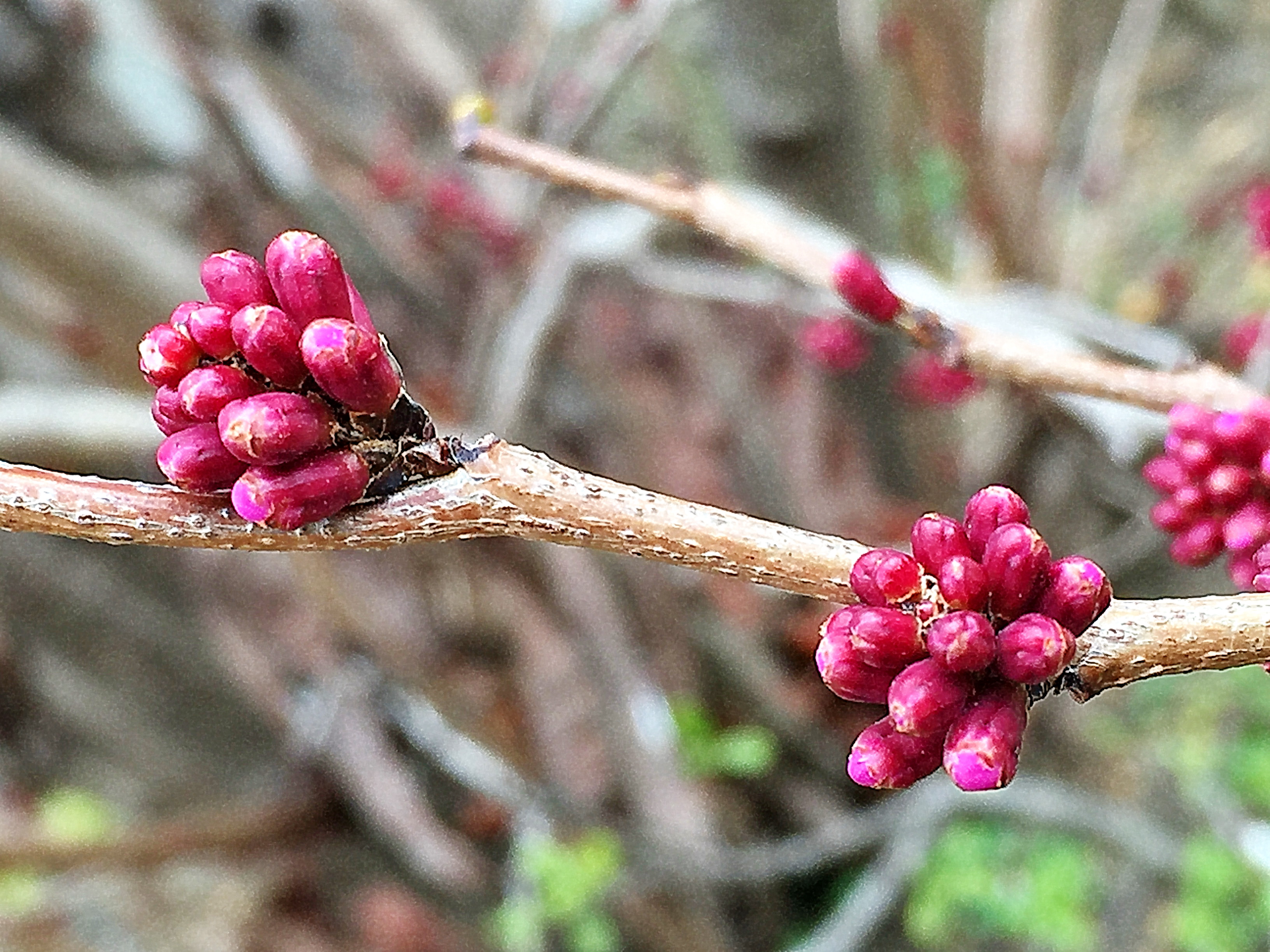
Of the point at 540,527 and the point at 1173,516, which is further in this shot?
the point at 1173,516

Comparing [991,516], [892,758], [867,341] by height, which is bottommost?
[892,758]

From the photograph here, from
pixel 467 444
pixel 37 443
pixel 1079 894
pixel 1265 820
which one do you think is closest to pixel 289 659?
pixel 37 443

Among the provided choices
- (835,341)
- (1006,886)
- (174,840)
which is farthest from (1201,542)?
(174,840)

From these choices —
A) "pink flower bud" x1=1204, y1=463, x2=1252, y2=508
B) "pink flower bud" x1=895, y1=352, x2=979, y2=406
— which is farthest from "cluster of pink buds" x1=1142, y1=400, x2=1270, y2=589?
"pink flower bud" x1=895, y1=352, x2=979, y2=406

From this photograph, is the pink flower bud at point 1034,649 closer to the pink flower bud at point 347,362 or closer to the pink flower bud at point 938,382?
the pink flower bud at point 347,362

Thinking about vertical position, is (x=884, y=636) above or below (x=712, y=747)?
below

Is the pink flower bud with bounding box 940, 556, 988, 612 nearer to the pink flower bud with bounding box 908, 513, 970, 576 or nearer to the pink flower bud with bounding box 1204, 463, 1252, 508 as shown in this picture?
the pink flower bud with bounding box 908, 513, 970, 576

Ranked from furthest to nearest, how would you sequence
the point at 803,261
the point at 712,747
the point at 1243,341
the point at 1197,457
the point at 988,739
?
the point at 712,747 < the point at 1243,341 < the point at 803,261 < the point at 1197,457 < the point at 988,739

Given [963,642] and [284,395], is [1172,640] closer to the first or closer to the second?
[963,642]

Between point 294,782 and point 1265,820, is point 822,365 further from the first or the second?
point 294,782
